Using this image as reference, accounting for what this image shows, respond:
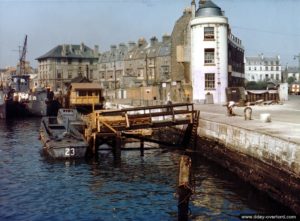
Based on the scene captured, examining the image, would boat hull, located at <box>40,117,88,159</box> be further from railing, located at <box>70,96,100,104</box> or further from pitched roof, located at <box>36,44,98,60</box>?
pitched roof, located at <box>36,44,98,60</box>

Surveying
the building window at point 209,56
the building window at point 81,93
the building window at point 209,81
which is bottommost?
the building window at point 81,93

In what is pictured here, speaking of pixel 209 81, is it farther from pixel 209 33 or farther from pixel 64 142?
pixel 64 142

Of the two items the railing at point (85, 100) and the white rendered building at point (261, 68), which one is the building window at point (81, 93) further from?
the white rendered building at point (261, 68)

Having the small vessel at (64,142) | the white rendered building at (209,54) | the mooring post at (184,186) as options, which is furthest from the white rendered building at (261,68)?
the mooring post at (184,186)

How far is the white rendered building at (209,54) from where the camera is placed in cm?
4891

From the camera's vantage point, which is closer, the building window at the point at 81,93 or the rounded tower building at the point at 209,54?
the rounded tower building at the point at 209,54

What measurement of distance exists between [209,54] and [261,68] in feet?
342

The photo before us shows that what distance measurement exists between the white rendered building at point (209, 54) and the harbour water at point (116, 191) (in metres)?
23.2

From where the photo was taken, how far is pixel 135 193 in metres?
18.4

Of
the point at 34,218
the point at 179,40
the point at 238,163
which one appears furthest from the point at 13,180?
the point at 179,40

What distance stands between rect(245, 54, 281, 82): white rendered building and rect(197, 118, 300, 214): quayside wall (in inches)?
4949

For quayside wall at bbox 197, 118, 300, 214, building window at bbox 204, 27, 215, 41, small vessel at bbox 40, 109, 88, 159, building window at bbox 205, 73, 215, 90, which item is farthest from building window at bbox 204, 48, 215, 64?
quayside wall at bbox 197, 118, 300, 214

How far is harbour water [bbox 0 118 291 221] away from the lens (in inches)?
616

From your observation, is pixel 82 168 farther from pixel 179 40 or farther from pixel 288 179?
pixel 179 40
